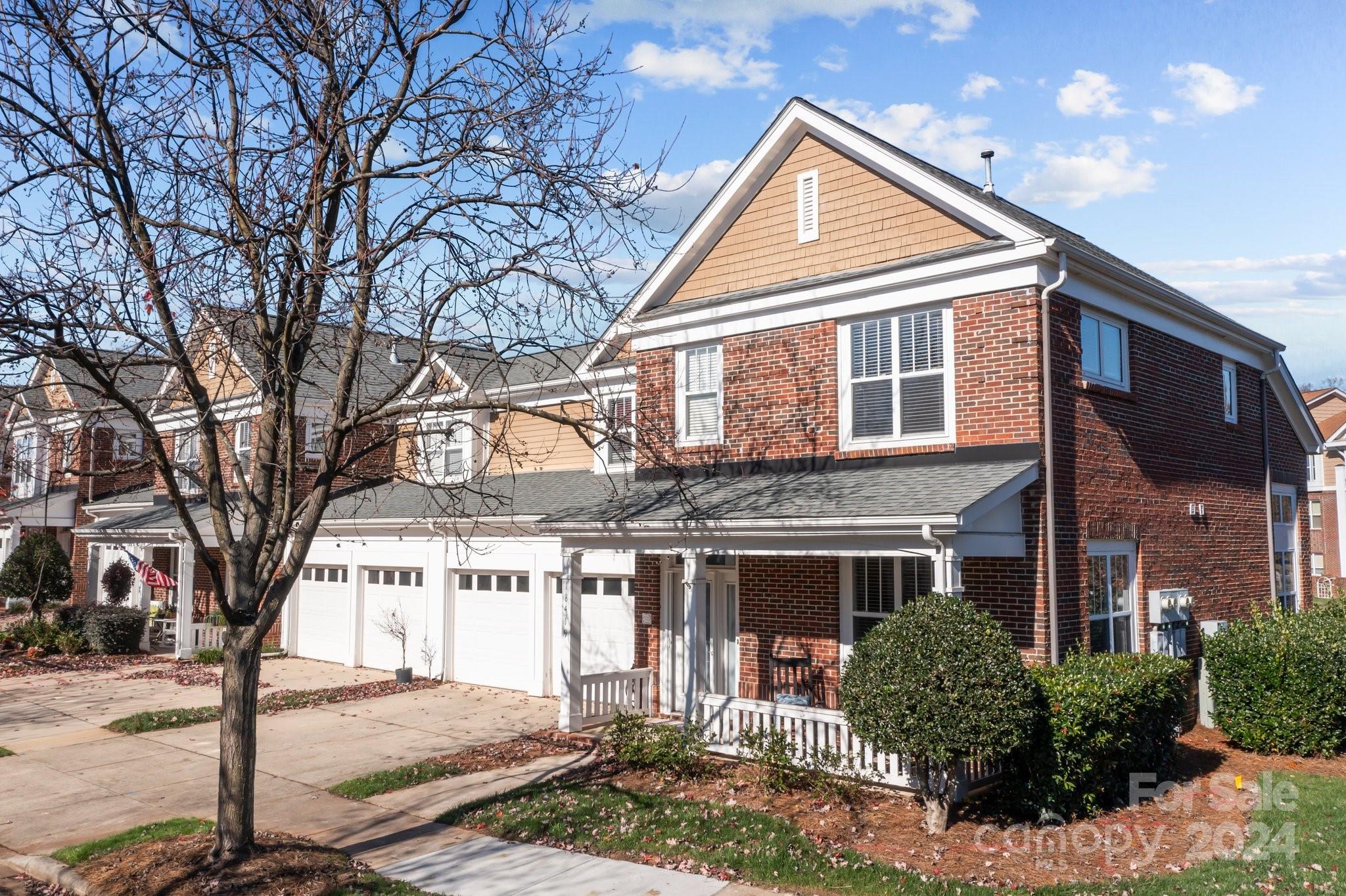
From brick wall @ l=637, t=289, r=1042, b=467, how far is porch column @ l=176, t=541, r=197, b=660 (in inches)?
538

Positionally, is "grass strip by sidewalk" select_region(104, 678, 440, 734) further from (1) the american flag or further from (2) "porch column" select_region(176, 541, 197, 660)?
(1) the american flag

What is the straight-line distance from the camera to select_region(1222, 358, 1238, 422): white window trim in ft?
53.8

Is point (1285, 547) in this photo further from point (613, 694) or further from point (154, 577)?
point (154, 577)

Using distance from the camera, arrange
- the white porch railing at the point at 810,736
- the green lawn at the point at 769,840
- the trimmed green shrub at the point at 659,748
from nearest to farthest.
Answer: the green lawn at the point at 769,840 → the white porch railing at the point at 810,736 → the trimmed green shrub at the point at 659,748

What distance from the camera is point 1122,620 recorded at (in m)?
13.2

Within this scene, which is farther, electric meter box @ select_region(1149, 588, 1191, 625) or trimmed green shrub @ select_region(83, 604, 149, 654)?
trimmed green shrub @ select_region(83, 604, 149, 654)

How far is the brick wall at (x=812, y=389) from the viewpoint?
1179 centimetres

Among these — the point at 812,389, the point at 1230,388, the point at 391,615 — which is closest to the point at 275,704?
the point at 391,615

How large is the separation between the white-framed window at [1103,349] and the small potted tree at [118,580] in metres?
25.6

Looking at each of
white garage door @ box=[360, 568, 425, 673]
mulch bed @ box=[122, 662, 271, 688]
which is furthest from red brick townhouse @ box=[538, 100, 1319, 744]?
mulch bed @ box=[122, 662, 271, 688]

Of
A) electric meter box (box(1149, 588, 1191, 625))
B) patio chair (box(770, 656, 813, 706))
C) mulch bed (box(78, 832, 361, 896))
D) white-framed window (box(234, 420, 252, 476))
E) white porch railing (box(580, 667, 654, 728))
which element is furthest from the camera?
white-framed window (box(234, 420, 252, 476))

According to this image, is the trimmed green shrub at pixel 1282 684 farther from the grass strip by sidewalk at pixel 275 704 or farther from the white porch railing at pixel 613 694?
the grass strip by sidewalk at pixel 275 704

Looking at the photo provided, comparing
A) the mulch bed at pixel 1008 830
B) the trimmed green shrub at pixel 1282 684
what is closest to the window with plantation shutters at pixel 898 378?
the mulch bed at pixel 1008 830

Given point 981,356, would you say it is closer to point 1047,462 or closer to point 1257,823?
point 1047,462
